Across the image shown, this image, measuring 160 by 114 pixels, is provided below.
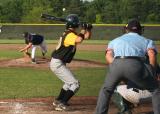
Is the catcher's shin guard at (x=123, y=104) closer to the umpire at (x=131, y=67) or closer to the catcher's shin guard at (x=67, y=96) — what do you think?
the umpire at (x=131, y=67)

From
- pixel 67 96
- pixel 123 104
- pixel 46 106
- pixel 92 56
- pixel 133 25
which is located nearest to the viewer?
pixel 133 25

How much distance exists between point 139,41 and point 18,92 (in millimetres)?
5828

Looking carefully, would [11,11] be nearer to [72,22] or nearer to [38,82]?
[38,82]

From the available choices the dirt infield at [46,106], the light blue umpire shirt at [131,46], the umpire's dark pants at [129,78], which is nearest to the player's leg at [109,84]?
the umpire's dark pants at [129,78]

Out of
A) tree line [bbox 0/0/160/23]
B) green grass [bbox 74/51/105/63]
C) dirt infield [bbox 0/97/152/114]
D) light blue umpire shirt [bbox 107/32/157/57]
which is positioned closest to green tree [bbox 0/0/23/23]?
tree line [bbox 0/0/160/23]

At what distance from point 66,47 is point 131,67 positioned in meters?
2.85

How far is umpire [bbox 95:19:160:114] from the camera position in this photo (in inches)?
291

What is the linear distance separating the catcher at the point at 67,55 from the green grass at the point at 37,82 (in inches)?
82.3

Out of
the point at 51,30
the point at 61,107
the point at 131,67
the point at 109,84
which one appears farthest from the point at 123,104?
the point at 51,30

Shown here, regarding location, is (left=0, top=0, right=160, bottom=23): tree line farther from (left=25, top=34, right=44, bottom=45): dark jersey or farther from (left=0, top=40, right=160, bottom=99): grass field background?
(left=0, top=40, right=160, bottom=99): grass field background

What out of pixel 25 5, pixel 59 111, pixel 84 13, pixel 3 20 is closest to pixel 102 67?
pixel 59 111

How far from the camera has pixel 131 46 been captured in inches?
296

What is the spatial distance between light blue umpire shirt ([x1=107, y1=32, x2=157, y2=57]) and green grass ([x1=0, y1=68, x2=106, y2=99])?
4.86 metres

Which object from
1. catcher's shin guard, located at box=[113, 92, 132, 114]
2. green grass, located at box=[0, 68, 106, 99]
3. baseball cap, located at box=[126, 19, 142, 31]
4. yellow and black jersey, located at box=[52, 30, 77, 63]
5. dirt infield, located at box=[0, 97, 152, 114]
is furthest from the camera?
green grass, located at box=[0, 68, 106, 99]
